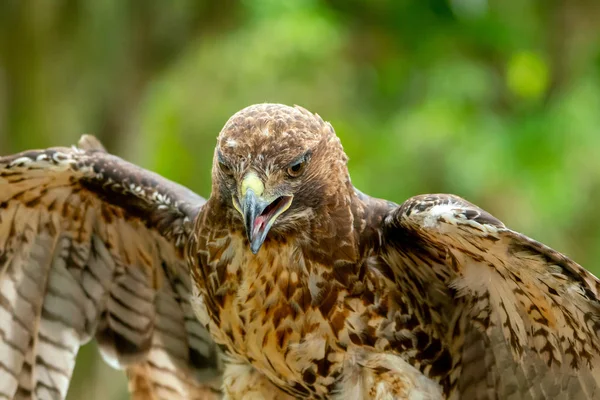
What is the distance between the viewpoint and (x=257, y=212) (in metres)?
3.06

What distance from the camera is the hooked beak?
120 inches

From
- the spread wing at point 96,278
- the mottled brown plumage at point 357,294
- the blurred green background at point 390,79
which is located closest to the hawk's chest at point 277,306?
the mottled brown plumage at point 357,294

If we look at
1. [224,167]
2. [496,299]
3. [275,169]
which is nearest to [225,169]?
[224,167]

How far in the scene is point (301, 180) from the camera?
329 centimetres

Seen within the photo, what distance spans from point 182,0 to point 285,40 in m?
0.93

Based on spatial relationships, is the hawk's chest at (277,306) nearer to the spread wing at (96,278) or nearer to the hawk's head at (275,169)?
the hawk's head at (275,169)

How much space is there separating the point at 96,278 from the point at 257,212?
1.63m

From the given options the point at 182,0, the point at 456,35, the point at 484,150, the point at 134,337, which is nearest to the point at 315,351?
the point at 134,337

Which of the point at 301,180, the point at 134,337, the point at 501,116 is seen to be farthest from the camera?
the point at 501,116

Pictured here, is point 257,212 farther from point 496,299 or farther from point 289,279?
point 496,299

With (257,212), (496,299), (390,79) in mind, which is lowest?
(496,299)

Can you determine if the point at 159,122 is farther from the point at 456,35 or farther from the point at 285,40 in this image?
the point at 456,35

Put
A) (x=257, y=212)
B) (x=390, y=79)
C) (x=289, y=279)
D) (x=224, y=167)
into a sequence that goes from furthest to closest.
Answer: (x=390, y=79)
(x=289, y=279)
(x=224, y=167)
(x=257, y=212)

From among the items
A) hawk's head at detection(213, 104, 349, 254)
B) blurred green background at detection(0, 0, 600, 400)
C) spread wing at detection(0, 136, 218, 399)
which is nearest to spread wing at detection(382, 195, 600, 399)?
hawk's head at detection(213, 104, 349, 254)
